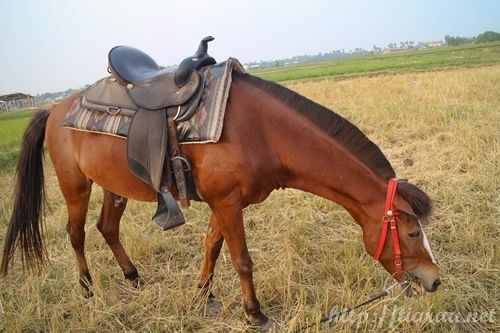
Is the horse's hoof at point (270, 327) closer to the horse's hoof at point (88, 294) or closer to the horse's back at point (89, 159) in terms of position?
the horse's back at point (89, 159)

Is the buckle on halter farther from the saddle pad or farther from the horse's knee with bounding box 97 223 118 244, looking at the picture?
the horse's knee with bounding box 97 223 118 244

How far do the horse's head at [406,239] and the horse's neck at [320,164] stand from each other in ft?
0.32

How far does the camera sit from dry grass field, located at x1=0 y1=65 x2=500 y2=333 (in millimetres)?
2521

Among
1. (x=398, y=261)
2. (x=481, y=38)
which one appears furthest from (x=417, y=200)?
(x=481, y=38)

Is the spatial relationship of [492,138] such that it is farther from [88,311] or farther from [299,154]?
[88,311]

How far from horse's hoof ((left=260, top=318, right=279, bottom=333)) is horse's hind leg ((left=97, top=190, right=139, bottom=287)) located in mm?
1351

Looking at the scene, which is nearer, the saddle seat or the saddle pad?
the saddle pad

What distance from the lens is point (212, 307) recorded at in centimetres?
286

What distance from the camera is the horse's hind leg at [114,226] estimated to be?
329 cm

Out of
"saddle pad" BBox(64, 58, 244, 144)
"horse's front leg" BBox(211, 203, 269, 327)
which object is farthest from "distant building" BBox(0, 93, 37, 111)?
"horse's front leg" BBox(211, 203, 269, 327)

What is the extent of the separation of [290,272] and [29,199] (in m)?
2.40

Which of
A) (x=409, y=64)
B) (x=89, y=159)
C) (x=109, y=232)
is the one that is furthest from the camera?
(x=409, y=64)

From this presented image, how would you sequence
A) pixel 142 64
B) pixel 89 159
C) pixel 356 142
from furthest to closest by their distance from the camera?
pixel 142 64
pixel 89 159
pixel 356 142

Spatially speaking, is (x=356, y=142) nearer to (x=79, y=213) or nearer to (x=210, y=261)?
(x=210, y=261)
